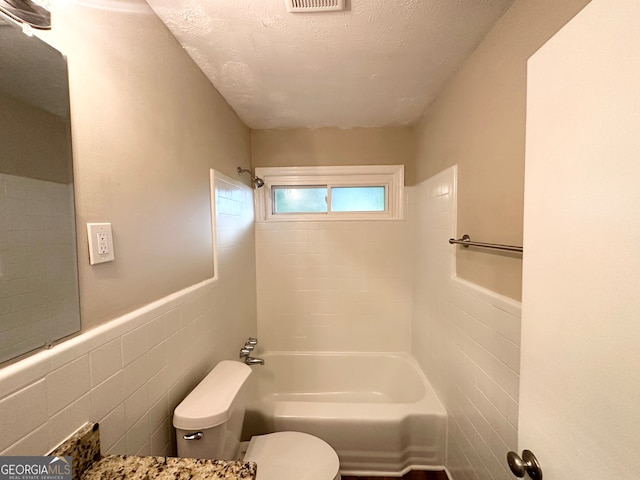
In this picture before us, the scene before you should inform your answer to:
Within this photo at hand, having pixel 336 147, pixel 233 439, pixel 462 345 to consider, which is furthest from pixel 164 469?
pixel 336 147

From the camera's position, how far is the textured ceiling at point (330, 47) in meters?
1.01

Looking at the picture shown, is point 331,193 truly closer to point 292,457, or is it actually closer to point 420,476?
point 292,457

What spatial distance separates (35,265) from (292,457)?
1.31 m

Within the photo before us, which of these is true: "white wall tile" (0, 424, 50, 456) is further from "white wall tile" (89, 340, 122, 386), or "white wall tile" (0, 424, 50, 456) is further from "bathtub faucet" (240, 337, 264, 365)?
"bathtub faucet" (240, 337, 264, 365)

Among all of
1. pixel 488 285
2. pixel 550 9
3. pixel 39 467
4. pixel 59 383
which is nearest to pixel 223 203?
pixel 59 383

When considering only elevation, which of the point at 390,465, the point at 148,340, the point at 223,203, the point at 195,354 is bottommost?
the point at 390,465

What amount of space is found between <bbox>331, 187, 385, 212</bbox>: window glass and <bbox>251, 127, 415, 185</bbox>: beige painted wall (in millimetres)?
239

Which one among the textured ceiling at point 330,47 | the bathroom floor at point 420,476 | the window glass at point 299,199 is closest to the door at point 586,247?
the textured ceiling at point 330,47

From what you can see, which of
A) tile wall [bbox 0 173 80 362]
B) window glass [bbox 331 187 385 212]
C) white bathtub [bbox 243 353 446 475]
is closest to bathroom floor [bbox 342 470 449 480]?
white bathtub [bbox 243 353 446 475]

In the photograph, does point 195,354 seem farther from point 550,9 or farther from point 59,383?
point 550,9

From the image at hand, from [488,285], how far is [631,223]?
0.84 m

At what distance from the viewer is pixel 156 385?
3.20 feet

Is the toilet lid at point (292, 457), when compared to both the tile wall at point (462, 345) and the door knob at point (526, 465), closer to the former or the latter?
the tile wall at point (462, 345)

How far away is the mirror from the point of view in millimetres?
543
